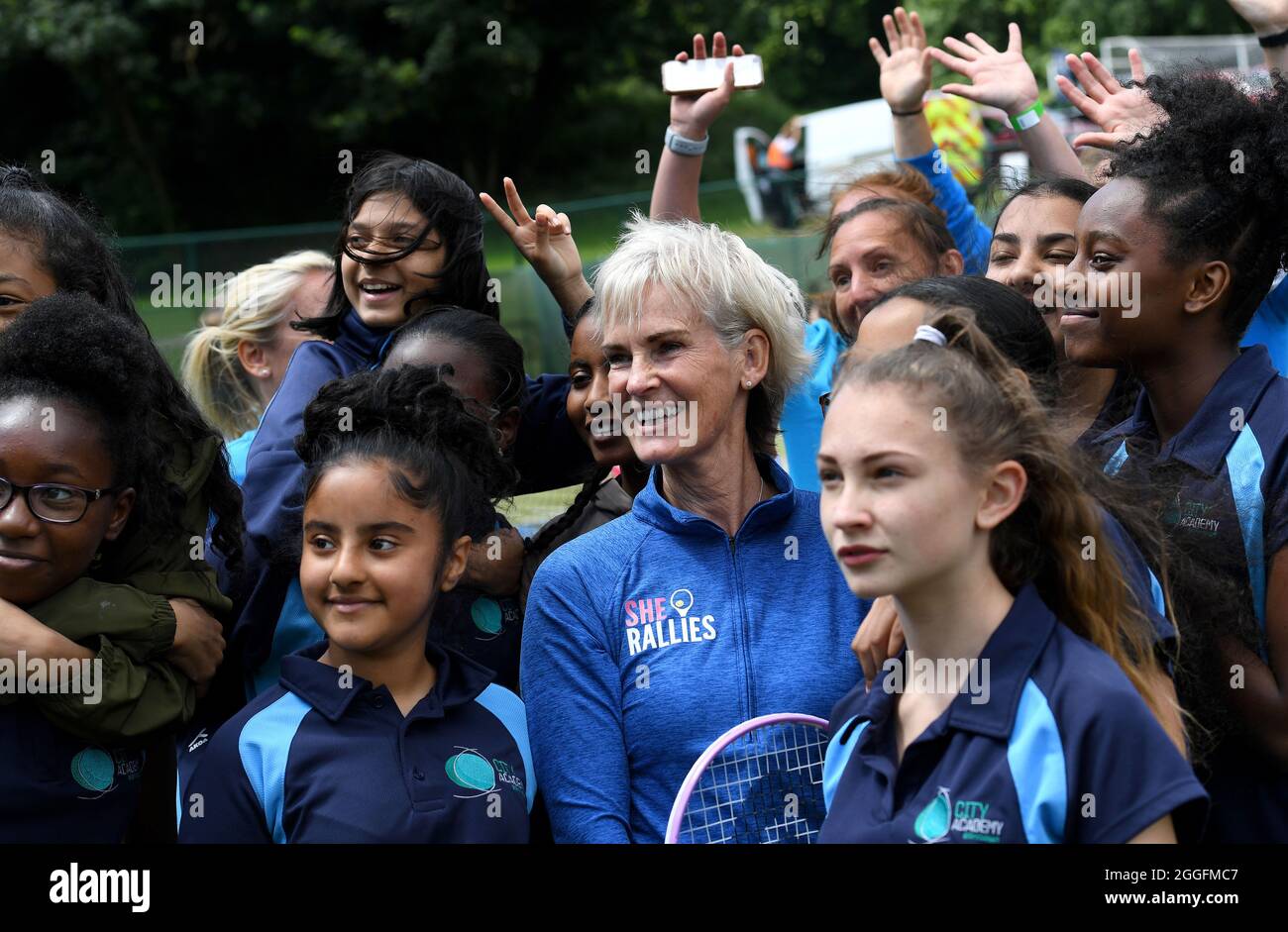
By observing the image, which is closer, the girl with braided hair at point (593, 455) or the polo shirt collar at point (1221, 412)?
the polo shirt collar at point (1221, 412)

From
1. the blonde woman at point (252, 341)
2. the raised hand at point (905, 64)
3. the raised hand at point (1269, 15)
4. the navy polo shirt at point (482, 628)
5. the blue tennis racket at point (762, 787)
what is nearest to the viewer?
the blue tennis racket at point (762, 787)

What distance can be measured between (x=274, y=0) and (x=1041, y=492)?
31232 millimetres

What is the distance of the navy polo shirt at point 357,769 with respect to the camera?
2.89 metres

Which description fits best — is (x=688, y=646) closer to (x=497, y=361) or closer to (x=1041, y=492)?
(x=1041, y=492)

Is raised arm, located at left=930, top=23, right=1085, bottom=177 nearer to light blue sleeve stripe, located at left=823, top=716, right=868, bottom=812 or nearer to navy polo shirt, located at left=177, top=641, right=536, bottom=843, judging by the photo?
light blue sleeve stripe, located at left=823, top=716, right=868, bottom=812

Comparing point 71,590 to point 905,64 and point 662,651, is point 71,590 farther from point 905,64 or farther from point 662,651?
point 905,64

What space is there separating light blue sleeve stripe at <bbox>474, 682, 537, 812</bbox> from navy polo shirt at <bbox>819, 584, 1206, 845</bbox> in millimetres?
855

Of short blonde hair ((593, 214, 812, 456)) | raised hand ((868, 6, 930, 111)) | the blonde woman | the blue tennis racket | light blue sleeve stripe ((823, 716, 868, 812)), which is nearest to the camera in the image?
light blue sleeve stripe ((823, 716, 868, 812))

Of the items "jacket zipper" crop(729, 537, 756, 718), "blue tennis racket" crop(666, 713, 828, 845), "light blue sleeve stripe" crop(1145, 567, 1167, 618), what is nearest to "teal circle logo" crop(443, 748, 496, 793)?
"blue tennis racket" crop(666, 713, 828, 845)

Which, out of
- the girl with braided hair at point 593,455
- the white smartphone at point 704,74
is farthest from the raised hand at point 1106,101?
the girl with braided hair at point 593,455

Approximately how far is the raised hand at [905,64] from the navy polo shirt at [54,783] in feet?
11.5

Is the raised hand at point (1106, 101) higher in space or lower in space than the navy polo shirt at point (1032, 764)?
higher

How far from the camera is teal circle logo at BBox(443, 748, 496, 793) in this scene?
3.04 metres

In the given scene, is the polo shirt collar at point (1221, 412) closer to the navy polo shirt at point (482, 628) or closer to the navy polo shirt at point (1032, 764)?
the navy polo shirt at point (1032, 764)
